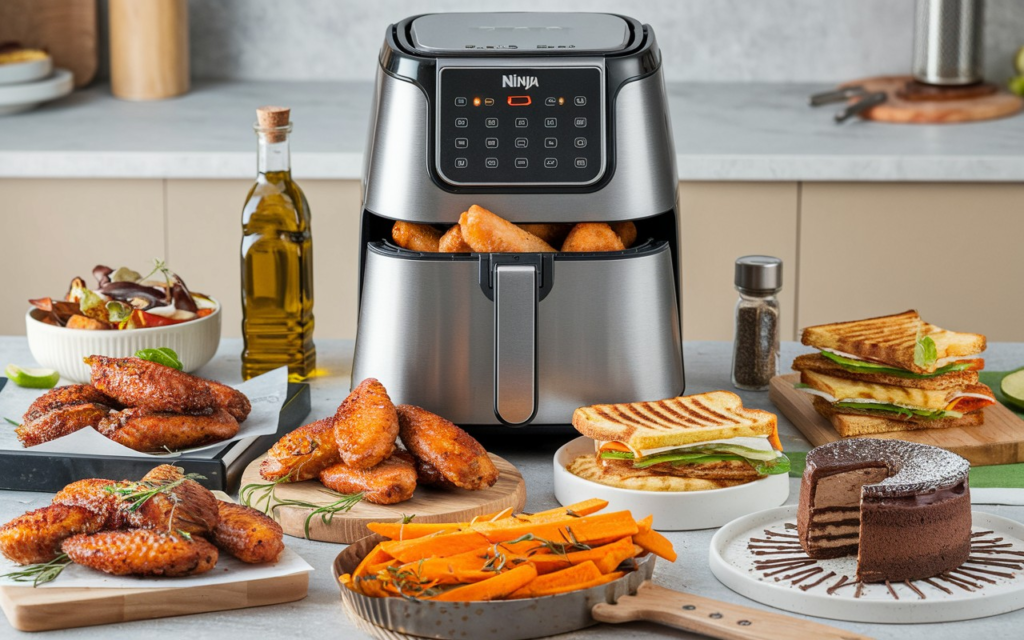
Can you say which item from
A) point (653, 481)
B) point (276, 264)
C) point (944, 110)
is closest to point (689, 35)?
point (944, 110)

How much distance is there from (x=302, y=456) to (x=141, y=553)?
236mm

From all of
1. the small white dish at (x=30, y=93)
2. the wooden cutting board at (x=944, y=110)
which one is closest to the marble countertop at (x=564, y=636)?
the wooden cutting board at (x=944, y=110)

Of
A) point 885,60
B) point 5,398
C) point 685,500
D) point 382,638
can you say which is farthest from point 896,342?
point 885,60

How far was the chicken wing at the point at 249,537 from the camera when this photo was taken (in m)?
1.04

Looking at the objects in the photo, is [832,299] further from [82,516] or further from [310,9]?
[82,516]

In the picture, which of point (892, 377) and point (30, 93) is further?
point (30, 93)

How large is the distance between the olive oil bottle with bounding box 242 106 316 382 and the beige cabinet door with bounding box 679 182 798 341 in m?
1.21

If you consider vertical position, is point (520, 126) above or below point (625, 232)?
above

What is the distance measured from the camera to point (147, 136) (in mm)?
2822

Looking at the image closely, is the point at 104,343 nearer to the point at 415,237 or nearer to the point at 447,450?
the point at 415,237

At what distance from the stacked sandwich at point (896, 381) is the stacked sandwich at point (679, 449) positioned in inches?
8.1

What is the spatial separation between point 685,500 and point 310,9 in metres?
2.56

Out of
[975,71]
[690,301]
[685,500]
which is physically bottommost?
[690,301]

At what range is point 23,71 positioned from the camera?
3016mm
